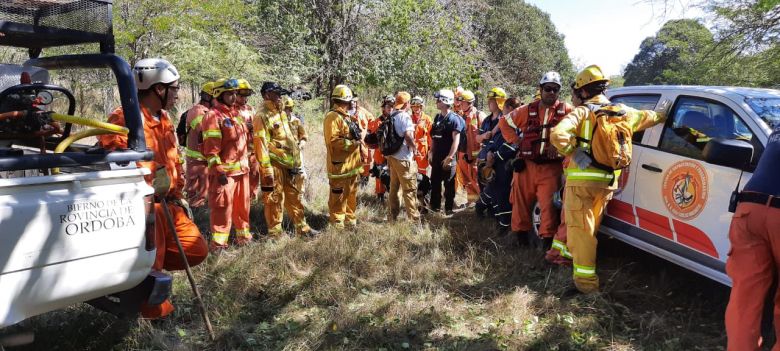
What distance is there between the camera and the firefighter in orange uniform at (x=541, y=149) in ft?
15.6

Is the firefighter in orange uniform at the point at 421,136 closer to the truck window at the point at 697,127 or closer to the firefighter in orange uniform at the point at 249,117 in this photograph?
the firefighter in orange uniform at the point at 249,117

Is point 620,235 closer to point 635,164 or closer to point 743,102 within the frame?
point 635,164

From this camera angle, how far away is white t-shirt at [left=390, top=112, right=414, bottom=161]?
19.7 ft

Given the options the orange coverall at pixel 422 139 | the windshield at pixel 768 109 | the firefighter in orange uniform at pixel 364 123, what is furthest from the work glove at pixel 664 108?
the firefighter in orange uniform at pixel 364 123

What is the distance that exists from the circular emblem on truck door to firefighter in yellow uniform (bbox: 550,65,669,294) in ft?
1.24

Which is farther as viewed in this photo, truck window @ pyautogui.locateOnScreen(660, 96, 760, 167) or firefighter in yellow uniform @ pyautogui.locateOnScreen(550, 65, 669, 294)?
firefighter in yellow uniform @ pyautogui.locateOnScreen(550, 65, 669, 294)

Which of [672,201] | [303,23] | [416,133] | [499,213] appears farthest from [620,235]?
[303,23]

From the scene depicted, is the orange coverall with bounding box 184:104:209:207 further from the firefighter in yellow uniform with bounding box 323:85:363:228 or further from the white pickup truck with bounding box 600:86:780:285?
the white pickup truck with bounding box 600:86:780:285

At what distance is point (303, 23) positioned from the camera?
14.0 m

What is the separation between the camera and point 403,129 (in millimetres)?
5996

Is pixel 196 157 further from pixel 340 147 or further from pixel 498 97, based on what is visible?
pixel 498 97

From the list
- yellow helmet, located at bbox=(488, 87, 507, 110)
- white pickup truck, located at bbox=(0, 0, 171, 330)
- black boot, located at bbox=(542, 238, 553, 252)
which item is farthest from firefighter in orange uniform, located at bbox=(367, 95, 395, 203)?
white pickup truck, located at bbox=(0, 0, 171, 330)

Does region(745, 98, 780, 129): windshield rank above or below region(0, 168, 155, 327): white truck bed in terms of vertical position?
above

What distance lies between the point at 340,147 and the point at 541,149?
7.59ft
